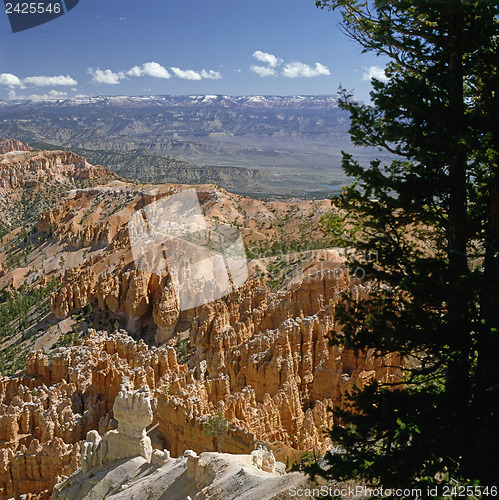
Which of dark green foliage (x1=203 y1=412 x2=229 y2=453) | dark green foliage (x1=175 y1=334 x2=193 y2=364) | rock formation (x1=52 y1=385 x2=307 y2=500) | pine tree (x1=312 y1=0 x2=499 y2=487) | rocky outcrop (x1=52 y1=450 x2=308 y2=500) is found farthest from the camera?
dark green foliage (x1=175 y1=334 x2=193 y2=364)

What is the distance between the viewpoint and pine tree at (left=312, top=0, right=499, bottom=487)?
7.82 m

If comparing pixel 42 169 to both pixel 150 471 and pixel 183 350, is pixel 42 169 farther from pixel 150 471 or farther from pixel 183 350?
pixel 150 471

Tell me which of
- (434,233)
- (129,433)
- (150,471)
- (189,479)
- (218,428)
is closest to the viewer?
(434,233)

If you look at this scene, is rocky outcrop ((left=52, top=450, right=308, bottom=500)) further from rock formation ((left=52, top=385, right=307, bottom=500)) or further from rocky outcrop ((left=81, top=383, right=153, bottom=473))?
rocky outcrop ((left=81, top=383, right=153, bottom=473))

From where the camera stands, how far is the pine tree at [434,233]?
7.82 metres

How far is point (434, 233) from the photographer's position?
9594mm

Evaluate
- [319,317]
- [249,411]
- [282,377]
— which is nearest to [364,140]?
[249,411]

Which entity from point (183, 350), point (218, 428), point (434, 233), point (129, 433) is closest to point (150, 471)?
point (129, 433)

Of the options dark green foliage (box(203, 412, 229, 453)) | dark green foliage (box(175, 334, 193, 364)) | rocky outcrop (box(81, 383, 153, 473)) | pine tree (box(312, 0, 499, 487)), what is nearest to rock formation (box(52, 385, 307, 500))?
rocky outcrop (box(81, 383, 153, 473))

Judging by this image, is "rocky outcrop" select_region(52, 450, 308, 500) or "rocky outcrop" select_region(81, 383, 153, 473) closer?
"rocky outcrop" select_region(52, 450, 308, 500)

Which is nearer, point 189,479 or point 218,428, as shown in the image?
point 189,479

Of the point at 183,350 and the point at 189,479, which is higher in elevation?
the point at 189,479

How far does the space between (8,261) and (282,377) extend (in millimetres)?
75569

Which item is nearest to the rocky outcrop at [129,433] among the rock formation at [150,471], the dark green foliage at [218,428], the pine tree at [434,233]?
the rock formation at [150,471]
